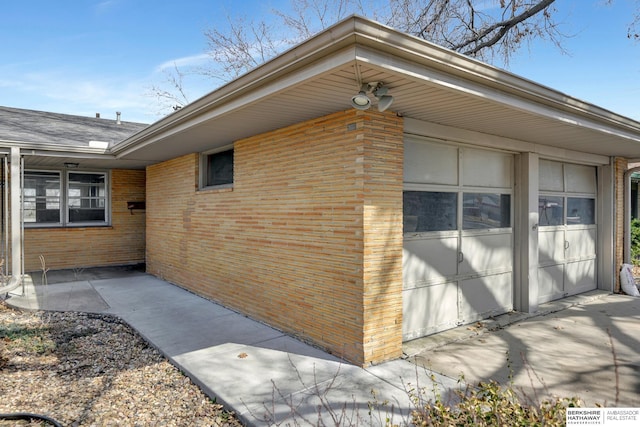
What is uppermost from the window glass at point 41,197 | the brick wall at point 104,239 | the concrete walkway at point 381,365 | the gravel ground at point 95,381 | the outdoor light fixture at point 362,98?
the outdoor light fixture at point 362,98

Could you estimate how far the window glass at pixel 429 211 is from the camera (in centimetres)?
477

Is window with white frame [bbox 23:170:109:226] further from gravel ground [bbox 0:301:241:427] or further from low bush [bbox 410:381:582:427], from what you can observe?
low bush [bbox 410:381:582:427]

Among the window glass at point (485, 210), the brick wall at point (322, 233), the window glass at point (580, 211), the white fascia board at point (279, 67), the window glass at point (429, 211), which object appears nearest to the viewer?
the white fascia board at point (279, 67)

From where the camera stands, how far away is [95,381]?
3893 millimetres

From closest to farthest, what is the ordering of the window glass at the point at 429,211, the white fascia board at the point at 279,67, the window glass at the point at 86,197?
1. the white fascia board at the point at 279,67
2. the window glass at the point at 429,211
3. the window glass at the point at 86,197

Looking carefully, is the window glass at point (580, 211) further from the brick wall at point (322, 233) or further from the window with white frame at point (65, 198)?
the window with white frame at point (65, 198)

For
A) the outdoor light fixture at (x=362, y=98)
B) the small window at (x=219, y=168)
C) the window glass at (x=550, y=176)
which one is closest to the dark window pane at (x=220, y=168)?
the small window at (x=219, y=168)

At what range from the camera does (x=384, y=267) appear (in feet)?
13.8

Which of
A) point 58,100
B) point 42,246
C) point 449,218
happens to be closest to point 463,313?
point 449,218

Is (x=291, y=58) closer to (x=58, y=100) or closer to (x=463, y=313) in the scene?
(x=463, y=313)

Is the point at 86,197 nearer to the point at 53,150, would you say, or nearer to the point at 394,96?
the point at 53,150

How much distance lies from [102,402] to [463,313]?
4.53 m

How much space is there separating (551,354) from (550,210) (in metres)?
3.42

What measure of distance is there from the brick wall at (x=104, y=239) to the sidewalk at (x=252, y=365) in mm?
3192
